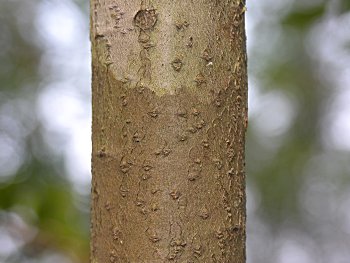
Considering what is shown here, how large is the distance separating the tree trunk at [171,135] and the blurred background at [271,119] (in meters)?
2.44

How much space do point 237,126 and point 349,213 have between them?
8267 mm

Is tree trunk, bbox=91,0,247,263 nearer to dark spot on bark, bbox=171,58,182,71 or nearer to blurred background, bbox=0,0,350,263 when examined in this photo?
dark spot on bark, bbox=171,58,182,71

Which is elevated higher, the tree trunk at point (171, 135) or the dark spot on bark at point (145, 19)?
the dark spot on bark at point (145, 19)

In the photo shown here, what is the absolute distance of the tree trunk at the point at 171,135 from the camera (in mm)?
492

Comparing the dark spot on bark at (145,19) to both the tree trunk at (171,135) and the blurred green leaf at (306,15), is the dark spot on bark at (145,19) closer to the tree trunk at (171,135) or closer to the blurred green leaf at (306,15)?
the tree trunk at (171,135)

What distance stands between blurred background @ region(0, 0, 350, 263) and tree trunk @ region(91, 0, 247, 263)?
244 centimetres

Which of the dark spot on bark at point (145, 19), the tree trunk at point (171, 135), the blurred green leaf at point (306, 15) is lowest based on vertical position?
the tree trunk at point (171, 135)

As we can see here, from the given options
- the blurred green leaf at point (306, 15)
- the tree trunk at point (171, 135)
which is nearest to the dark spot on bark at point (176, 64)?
the tree trunk at point (171, 135)

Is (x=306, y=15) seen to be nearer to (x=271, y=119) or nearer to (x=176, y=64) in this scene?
(x=176, y=64)

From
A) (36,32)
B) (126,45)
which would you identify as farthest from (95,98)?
(36,32)

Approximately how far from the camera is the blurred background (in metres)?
3.84

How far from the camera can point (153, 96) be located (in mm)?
497

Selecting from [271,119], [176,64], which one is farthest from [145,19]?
[271,119]

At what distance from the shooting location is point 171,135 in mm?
491
